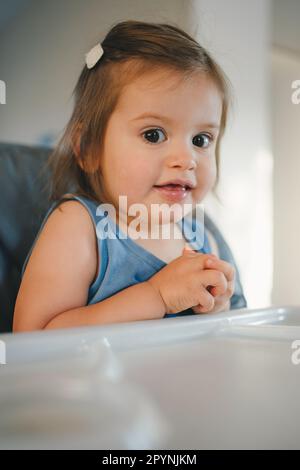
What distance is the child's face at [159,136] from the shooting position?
803 mm

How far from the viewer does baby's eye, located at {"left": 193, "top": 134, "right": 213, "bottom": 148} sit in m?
0.86

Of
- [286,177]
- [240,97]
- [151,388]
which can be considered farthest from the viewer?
[286,177]

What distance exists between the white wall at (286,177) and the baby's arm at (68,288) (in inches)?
56.8

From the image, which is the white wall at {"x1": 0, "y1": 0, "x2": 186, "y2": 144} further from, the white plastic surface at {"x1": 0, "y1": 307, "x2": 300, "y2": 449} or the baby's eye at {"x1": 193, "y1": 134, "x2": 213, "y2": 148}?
the white plastic surface at {"x1": 0, "y1": 307, "x2": 300, "y2": 449}

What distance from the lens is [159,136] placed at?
0.81m

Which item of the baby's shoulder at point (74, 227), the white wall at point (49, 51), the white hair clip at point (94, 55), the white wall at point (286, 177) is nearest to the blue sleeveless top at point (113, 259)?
the baby's shoulder at point (74, 227)

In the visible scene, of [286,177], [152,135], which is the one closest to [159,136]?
[152,135]

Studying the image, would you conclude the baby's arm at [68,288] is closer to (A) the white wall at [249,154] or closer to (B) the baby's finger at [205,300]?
(B) the baby's finger at [205,300]

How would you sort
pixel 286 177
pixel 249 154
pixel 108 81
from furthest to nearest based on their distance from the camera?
pixel 286 177 → pixel 249 154 → pixel 108 81

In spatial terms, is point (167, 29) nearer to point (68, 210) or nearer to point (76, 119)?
point (76, 119)

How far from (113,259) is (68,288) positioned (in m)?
0.09

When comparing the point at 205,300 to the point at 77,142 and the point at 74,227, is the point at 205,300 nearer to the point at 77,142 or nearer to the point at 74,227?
the point at 74,227

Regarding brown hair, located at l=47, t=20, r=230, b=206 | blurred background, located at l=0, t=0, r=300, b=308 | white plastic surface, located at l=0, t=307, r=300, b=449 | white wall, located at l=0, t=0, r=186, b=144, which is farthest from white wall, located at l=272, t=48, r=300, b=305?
white plastic surface, located at l=0, t=307, r=300, b=449
